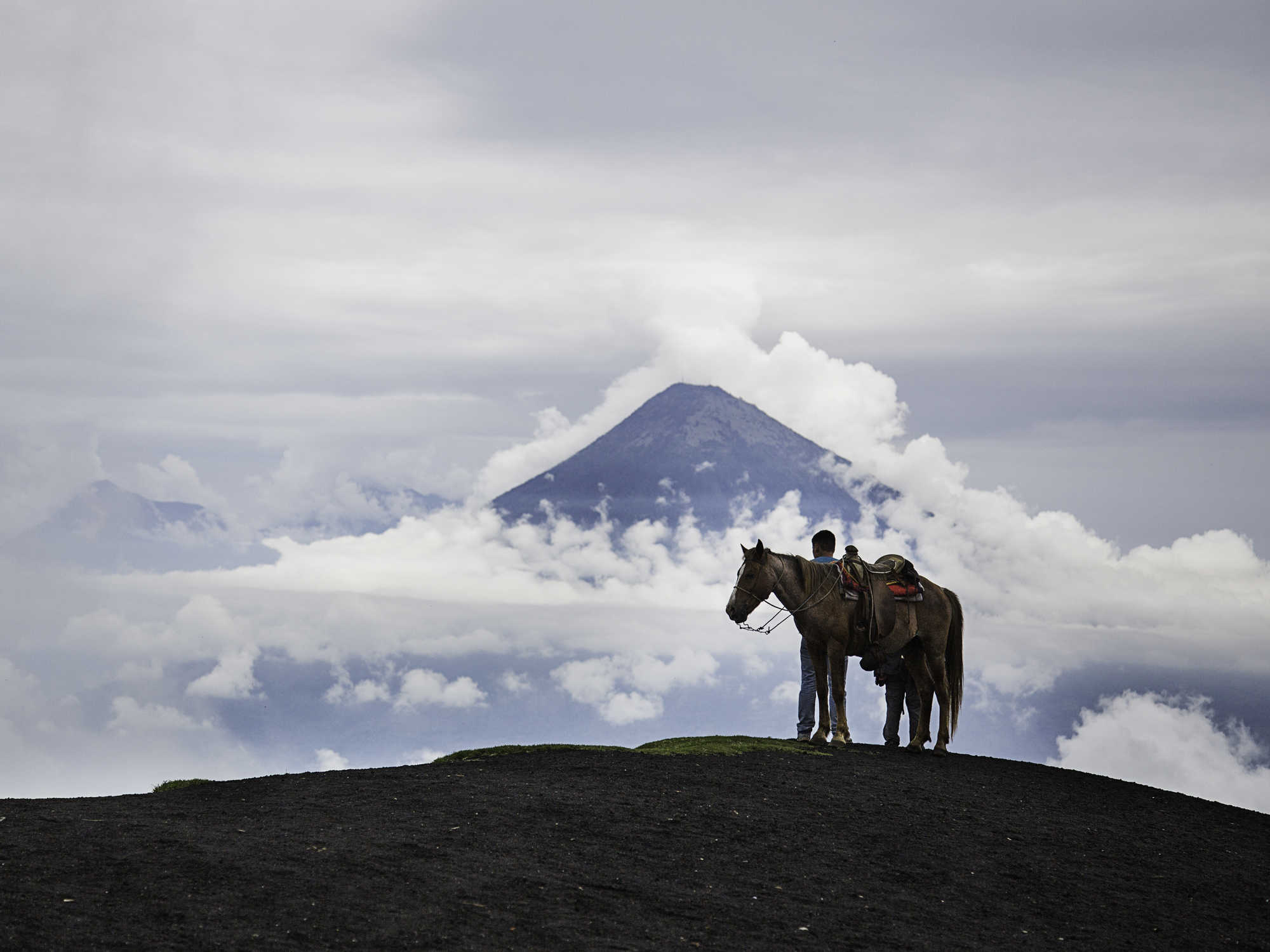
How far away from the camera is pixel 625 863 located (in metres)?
12.8

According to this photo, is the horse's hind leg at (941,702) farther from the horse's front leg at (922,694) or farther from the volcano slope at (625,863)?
the volcano slope at (625,863)

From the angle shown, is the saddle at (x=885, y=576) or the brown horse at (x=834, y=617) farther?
the saddle at (x=885, y=576)

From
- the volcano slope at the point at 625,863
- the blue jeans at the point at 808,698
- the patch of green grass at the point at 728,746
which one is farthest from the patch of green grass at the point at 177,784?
the blue jeans at the point at 808,698

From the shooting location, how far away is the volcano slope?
10.6 metres

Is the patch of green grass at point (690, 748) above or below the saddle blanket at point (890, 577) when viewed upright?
below

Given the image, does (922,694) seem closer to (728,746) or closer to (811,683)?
(811,683)

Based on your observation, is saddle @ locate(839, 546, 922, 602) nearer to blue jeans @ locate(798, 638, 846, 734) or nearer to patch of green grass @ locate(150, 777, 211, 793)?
blue jeans @ locate(798, 638, 846, 734)

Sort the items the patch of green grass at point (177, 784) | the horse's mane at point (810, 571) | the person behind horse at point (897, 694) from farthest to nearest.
A: the person behind horse at point (897, 694)
the horse's mane at point (810, 571)
the patch of green grass at point (177, 784)

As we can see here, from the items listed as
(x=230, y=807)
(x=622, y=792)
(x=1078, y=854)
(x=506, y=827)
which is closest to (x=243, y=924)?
(x=506, y=827)

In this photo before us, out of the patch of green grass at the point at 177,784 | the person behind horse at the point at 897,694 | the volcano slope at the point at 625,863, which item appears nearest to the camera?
the volcano slope at the point at 625,863

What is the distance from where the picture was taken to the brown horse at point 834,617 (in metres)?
20.5

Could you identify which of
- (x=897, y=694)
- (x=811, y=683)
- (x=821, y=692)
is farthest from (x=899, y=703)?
(x=821, y=692)

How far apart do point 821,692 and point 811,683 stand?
133cm

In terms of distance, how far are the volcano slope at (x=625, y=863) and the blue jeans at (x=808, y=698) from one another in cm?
299
